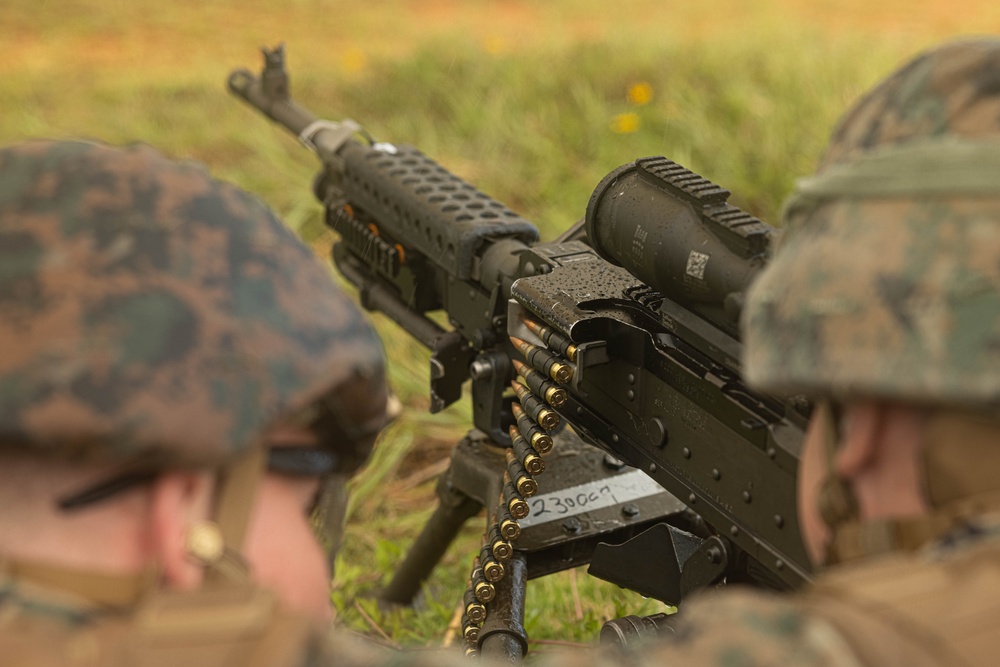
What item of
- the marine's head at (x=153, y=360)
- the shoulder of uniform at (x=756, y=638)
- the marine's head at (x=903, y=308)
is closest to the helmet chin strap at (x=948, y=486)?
the marine's head at (x=903, y=308)

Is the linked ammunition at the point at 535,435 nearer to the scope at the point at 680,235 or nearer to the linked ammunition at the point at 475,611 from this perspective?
the linked ammunition at the point at 475,611

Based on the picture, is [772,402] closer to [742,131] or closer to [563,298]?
[563,298]

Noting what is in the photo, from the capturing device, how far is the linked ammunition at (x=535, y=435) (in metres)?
3.40

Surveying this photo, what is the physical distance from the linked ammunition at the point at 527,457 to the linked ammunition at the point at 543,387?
159 mm

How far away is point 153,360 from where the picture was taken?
1.69m

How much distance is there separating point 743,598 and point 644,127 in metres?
5.98

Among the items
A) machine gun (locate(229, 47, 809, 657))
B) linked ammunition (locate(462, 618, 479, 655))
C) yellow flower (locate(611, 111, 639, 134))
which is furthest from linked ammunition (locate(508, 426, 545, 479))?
yellow flower (locate(611, 111, 639, 134))

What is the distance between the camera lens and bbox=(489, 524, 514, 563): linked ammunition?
346cm

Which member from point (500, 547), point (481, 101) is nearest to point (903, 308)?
point (500, 547)

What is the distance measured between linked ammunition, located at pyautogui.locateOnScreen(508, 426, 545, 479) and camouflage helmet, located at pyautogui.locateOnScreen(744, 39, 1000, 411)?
1581 mm

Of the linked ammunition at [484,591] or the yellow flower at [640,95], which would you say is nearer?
the linked ammunition at [484,591]

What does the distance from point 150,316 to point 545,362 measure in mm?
1661

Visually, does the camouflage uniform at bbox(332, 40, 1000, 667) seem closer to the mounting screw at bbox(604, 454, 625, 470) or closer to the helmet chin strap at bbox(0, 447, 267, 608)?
the helmet chin strap at bbox(0, 447, 267, 608)

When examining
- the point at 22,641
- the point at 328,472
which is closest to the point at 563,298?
the point at 328,472
